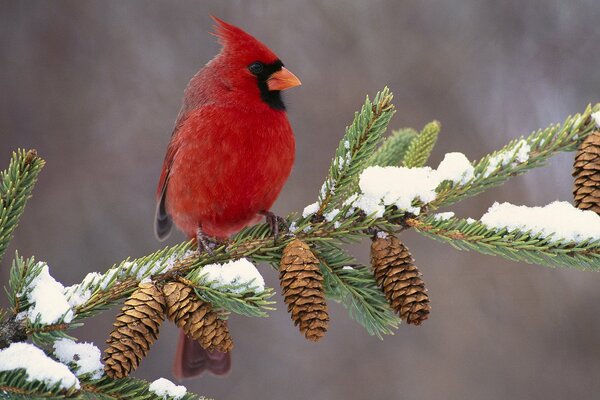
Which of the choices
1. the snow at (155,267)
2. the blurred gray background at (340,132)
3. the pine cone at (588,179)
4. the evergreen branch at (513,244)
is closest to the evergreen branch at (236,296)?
the snow at (155,267)

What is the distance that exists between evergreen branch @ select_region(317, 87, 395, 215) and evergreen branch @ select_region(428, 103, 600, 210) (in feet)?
0.57

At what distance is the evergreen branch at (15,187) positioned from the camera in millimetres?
1002

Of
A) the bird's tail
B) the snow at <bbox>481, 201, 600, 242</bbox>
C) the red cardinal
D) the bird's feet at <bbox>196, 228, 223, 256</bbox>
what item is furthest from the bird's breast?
the snow at <bbox>481, 201, 600, 242</bbox>

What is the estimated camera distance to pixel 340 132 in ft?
10.9

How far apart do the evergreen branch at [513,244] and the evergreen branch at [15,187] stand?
0.63 m

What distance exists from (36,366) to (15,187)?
0.28 metres

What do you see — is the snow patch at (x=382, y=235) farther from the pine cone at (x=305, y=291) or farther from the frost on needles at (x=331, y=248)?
the pine cone at (x=305, y=291)

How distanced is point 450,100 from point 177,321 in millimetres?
2599

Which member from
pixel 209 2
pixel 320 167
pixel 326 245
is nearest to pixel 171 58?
pixel 209 2

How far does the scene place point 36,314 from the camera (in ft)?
3.16

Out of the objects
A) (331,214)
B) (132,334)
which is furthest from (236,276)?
(331,214)

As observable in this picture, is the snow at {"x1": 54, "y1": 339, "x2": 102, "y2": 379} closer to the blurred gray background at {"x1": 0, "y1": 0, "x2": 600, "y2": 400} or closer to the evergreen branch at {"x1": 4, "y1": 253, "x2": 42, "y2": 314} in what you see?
the evergreen branch at {"x1": 4, "y1": 253, "x2": 42, "y2": 314}

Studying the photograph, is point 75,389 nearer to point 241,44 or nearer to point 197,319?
point 197,319

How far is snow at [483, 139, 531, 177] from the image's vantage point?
1.28 m
